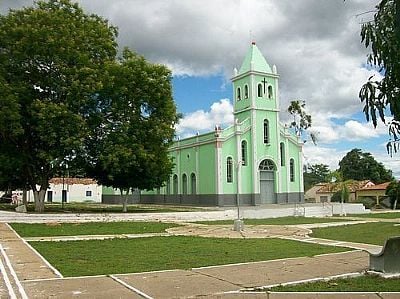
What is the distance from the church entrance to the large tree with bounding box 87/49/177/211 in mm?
18194

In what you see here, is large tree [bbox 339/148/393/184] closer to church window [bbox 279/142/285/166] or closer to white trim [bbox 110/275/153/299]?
church window [bbox 279/142/285/166]

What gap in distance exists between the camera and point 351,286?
30.9 ft

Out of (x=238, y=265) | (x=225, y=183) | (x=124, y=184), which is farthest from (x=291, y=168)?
(x=238, y=265)

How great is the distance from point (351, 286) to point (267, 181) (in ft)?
135

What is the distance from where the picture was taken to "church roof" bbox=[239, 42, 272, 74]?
5100cm

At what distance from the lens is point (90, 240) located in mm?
19078

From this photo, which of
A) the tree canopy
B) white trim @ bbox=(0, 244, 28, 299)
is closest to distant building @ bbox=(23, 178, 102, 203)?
the tree canopy

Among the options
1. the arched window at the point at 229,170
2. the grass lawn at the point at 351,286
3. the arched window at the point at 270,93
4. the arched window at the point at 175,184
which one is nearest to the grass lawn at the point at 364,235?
the grass lawn at the point at 351,286

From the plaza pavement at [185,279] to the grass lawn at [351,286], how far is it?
1.43 ft

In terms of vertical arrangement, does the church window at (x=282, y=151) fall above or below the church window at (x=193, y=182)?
above

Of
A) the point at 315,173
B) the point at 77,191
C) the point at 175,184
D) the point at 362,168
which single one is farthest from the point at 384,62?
the point at 315,173

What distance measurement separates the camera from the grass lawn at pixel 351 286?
9.08 metres

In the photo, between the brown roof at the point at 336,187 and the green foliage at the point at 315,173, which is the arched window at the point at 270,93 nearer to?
the brown roof at the point at 336,187

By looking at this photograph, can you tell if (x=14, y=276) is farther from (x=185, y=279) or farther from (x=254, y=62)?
(x=254, y=62)
